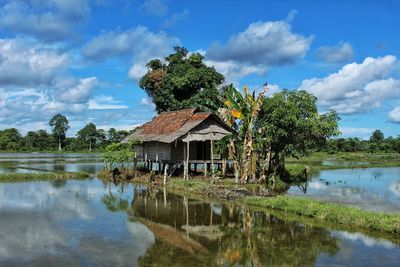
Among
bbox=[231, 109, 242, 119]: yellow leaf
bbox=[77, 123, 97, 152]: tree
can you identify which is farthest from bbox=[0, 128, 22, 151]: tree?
bbox=[231, 109, 242, 119]: yellow leaf

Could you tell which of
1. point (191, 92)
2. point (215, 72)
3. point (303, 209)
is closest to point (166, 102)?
point (191, 92)

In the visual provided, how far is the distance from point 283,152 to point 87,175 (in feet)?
47.0

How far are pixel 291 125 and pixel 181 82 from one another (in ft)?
38.3

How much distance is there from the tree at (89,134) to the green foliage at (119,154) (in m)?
52.6

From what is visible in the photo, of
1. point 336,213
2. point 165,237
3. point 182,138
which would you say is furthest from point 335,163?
point 165,237

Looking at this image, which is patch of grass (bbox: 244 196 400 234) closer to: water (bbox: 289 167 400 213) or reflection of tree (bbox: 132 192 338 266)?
reflection of tree (bbox: 132 192 338 266)

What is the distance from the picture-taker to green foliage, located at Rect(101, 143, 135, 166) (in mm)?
31031

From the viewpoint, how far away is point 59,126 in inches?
3440

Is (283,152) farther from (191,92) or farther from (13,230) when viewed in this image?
(13,230)

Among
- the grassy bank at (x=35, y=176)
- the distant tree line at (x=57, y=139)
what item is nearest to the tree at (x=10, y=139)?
the distant tree line at (x=57, y=139)

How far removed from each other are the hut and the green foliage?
3.21ft

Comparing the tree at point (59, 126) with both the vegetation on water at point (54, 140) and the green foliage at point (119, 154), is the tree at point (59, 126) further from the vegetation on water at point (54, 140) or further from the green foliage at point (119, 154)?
the green foliage at point (119, 154)

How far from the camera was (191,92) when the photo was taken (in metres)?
36.4

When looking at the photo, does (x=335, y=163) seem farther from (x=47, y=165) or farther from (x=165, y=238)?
(x=165, y=238)
